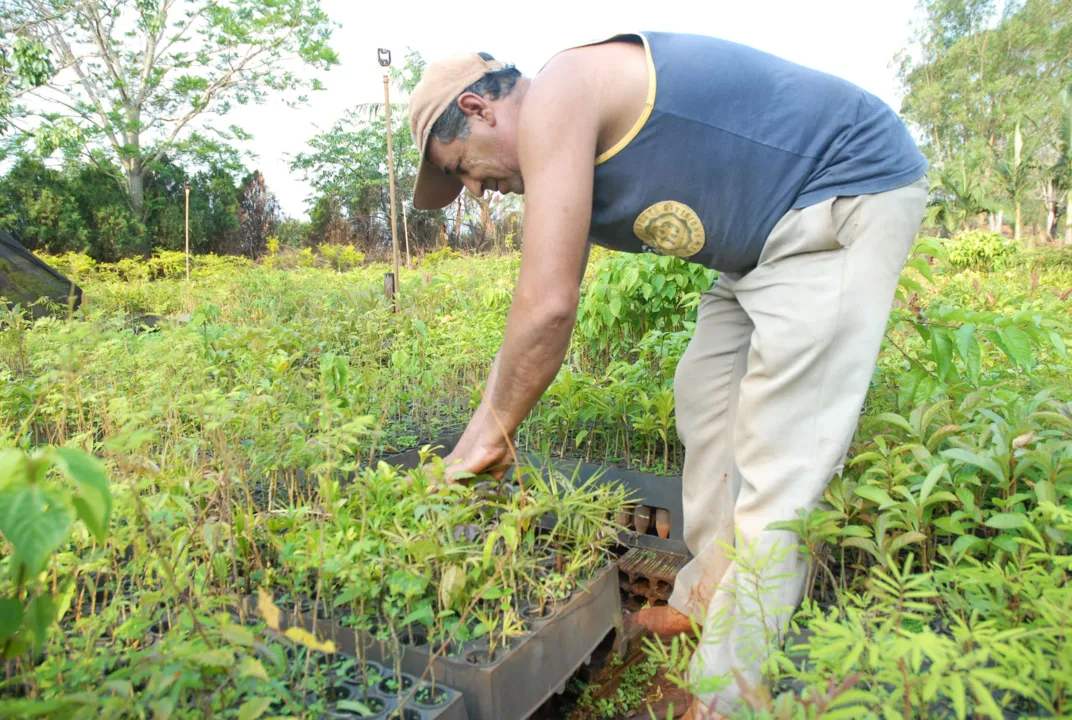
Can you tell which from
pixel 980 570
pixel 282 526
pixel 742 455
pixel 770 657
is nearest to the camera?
pixel 770 657

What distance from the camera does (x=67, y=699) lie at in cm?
72

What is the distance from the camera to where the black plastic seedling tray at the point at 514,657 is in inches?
49.6

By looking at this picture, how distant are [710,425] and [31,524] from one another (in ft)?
5.40

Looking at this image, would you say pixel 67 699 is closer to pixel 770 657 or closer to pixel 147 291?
pixel 770 657

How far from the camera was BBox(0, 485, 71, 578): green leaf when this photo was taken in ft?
1.93

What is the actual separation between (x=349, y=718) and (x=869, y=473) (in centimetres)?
109

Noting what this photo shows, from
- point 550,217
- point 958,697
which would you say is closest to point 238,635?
point 958,697

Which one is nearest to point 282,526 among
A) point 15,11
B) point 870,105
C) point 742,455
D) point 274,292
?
point 742,455

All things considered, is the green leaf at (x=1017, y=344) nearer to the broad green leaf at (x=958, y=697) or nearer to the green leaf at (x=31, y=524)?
the broad green leaf at (x=958, y=697)

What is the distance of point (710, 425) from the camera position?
195cm

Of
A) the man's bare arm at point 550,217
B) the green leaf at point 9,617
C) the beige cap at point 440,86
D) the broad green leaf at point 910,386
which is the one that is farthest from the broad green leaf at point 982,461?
the green leaf at point 9,617

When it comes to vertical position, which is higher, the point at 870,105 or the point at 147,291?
the point at 870,105

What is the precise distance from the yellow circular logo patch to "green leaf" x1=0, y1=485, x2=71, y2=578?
1342 mm

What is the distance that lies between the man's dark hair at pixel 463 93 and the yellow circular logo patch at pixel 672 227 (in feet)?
1.49
